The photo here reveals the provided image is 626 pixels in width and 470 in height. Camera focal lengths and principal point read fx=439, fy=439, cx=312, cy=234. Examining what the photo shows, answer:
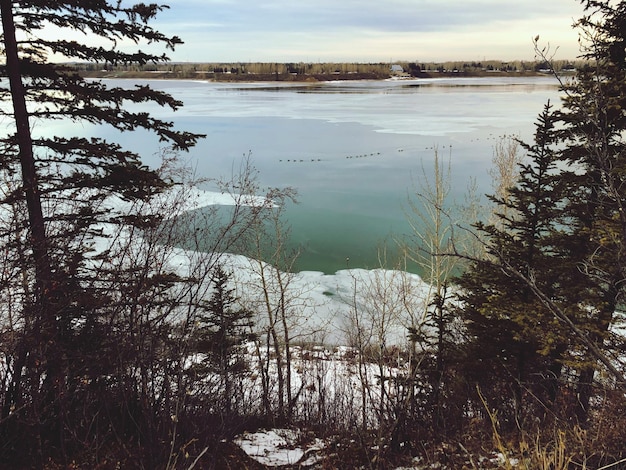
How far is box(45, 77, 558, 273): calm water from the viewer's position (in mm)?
17672

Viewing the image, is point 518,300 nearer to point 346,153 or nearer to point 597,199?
point 597,199

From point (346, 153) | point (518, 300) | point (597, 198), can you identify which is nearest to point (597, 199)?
point (597, 198)

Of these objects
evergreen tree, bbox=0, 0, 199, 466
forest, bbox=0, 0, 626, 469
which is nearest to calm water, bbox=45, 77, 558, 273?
forest, bbox=0, 0, 626, 469

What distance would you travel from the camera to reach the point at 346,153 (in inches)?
1187

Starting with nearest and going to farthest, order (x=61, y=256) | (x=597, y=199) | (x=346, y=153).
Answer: (x=61, y=256), (x=597, y=199), (x=346, y=153)

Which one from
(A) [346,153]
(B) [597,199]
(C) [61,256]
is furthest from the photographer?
(A) [346,153]

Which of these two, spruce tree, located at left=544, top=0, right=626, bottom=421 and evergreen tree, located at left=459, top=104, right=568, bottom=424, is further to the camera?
evergreen tree, located at left=459, top=104, right=568, bottom=424

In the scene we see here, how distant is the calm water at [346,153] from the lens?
1767 cm

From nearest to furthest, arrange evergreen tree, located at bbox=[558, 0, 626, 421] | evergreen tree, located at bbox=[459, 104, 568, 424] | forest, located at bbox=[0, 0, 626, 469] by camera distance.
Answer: forest, located at bbox=[0, 0, 626, 469], evergreen tree, located at bbox=[558, 0, 626, 421], evergreen tree, located at bbox=[459, 104, 568, 424]

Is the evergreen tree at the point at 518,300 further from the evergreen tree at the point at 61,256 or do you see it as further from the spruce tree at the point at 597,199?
the evergreen tree at the point at 61,256

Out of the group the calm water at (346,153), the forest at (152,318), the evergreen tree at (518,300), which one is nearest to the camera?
the forest at (152,318)

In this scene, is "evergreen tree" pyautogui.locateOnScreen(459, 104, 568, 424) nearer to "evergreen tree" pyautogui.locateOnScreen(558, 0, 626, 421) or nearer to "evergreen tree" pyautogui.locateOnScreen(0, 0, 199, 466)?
"evergreen tree" pyautogui.locateOnScreen(558, 0, 626, 421)

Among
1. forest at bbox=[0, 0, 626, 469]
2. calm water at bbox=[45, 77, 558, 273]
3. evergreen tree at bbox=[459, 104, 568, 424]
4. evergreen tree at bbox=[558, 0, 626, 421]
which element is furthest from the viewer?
calm water at bbox=[45, 77, 558, 273]

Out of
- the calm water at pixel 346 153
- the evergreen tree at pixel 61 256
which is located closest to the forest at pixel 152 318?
the evergreen tree at pixel 61 256
